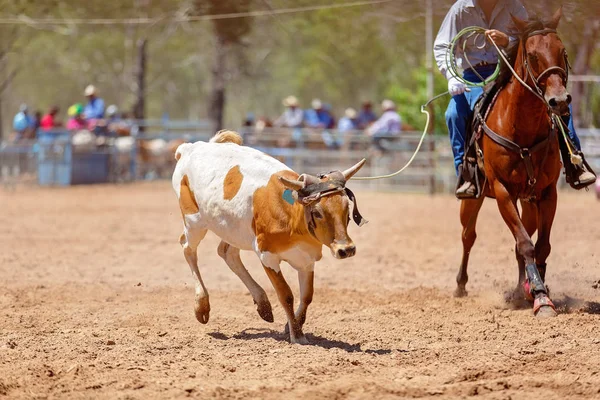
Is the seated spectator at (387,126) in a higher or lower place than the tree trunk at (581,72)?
lower

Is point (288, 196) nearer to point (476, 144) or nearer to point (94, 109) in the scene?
point (476, 144)

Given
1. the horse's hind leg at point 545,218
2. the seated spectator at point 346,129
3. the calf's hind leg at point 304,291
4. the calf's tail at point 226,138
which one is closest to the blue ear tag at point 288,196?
the calf's hind leg at point 304,291

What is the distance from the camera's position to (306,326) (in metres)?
7.30

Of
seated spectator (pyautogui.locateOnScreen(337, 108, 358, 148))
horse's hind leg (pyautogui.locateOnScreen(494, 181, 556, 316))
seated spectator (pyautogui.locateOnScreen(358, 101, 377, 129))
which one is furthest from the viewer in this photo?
seated spectator (pyautogui.locateOnScreen(358, 101, 377, 129))

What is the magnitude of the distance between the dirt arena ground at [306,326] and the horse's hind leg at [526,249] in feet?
0.56

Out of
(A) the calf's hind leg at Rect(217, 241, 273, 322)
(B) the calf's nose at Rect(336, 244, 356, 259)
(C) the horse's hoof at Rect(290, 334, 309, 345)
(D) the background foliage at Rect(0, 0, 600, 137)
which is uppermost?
(D) the background foliage at Rect(0, 0, 600, 137)

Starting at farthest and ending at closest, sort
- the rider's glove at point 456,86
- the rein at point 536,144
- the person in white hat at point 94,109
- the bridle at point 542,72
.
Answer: the person in white hat at point 94,109
the rider's glove at point 456,86
the rein at point 536,144
the bridle at point 542,72

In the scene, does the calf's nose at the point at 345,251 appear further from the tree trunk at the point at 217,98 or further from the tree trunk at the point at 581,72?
the tree trunk at the point at 217,98

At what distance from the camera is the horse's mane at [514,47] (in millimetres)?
7336

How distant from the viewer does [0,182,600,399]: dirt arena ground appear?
5.35 meters

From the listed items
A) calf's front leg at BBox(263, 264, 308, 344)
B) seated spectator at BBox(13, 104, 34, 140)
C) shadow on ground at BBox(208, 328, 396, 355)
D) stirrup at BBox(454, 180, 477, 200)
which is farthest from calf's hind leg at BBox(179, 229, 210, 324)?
seated spectator at BBox(13, 104, 34, 140)

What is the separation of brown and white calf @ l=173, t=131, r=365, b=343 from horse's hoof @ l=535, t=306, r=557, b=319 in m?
1.82

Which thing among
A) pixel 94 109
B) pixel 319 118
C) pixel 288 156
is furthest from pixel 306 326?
pixel 94 109

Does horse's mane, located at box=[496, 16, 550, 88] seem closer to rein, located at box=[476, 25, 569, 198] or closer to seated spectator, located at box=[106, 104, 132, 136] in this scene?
rein, located at box=[476, 25, 569, 198]
